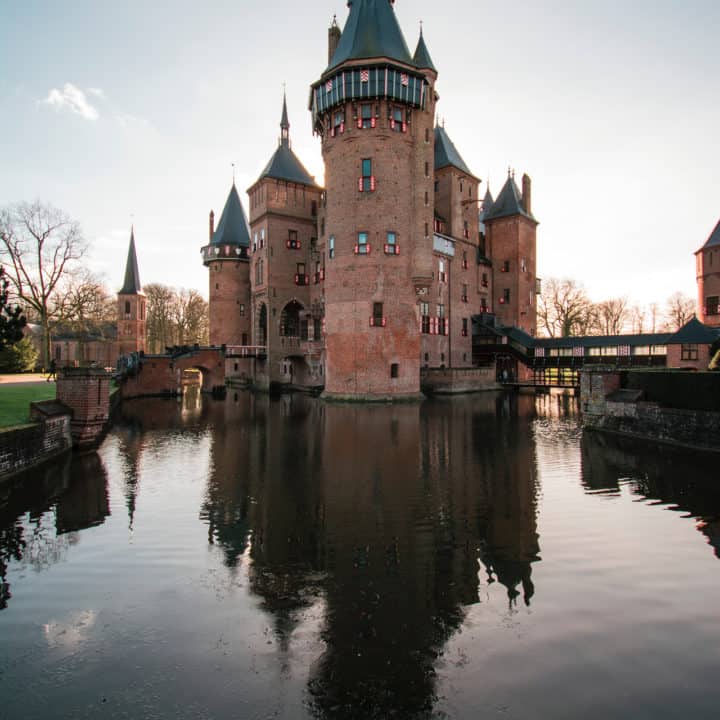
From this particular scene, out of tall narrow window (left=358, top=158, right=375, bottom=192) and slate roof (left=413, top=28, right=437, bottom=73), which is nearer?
A: tall narrow window (left=358, top=158, right=375, bottom=192)

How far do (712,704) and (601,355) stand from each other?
121 ft

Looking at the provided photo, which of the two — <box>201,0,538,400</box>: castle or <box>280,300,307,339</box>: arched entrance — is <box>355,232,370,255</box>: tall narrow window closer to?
<box>201,0,538,400</box>: castle

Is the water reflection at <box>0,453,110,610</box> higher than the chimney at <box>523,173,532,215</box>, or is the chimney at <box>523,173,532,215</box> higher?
the chimney at <box>523,173,532,215</box>

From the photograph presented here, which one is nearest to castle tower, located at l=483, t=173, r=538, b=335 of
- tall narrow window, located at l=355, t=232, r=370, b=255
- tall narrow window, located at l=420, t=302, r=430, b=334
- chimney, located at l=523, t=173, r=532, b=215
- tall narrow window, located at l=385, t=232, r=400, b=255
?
chimney, located at l=523, t=173, r=532, b=215

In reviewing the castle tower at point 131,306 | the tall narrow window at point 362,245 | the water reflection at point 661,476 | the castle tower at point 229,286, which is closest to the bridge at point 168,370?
the castle tower at point 229,286

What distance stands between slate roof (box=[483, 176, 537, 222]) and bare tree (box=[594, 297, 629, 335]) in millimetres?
24565

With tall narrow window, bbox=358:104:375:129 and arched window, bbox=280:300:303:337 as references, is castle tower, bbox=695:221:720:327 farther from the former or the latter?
arched window, bbox=280:300:303:337

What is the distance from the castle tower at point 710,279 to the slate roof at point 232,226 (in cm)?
3615

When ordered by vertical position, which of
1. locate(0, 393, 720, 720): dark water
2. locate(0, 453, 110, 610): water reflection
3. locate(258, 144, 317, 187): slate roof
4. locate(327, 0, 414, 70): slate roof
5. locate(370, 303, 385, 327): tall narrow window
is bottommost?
locate(0, 393, 720, 720): dark water

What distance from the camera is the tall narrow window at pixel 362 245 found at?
2827cm

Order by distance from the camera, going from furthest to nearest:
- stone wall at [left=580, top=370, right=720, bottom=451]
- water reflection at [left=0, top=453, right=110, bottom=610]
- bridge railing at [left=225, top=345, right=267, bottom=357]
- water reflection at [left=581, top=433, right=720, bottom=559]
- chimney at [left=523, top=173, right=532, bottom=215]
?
1. chimney at [left=523, top=173, right=532, bottom=215]
2. bridge railing at [left=225, top=345, right=267, bottom=357]
3. stone wall at [left=580, top=370, right=720, bottom=451]
4. water reflection at [left=581, top=433, right=720, bottom=559]
5. water reflection at [left=0, top=453, right=110, bottom=610]

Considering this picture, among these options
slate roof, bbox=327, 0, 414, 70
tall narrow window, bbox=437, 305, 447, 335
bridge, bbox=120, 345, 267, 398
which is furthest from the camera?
tall narrow window, bbox=437, 305, 447, 335

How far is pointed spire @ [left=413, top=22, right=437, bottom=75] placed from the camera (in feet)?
115

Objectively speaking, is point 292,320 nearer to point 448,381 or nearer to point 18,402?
point 448,381
